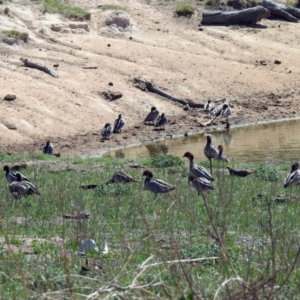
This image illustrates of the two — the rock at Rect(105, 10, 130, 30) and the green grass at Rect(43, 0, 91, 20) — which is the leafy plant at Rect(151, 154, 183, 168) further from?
the rock at Rect(105, 10, 130, 30)

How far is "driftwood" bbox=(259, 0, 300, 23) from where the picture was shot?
123 ft

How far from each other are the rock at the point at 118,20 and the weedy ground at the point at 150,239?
17275mm

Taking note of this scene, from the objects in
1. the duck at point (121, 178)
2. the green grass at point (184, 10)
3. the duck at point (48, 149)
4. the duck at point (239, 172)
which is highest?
the duck at point (121, 178)

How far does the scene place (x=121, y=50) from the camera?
1258 inches

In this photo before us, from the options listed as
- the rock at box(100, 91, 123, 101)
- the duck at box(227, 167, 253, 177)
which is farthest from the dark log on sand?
the duck at box(227, 167, 253, 177)

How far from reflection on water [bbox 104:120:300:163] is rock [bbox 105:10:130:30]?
9290mm

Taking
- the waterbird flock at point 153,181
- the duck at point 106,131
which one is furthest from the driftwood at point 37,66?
the waterbird flock at point 153,181

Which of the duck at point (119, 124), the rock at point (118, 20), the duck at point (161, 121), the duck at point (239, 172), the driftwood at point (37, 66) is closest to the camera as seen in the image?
the duck at point (239, 172)

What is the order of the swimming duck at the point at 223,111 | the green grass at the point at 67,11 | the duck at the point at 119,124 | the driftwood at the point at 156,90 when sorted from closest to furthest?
1. the duck at the point at 119,124
2. the swimming duck at the point at 223,111
3. the driftwood at the point at 156,90
4. the green grass at the point at 67,11

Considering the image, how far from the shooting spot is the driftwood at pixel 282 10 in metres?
37.5

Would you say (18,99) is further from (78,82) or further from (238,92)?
(238,92)

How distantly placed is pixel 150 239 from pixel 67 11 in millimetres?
27498

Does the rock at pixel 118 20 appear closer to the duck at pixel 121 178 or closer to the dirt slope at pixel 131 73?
the dirt slope at pixel 131 73

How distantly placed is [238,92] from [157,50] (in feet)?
12.3
